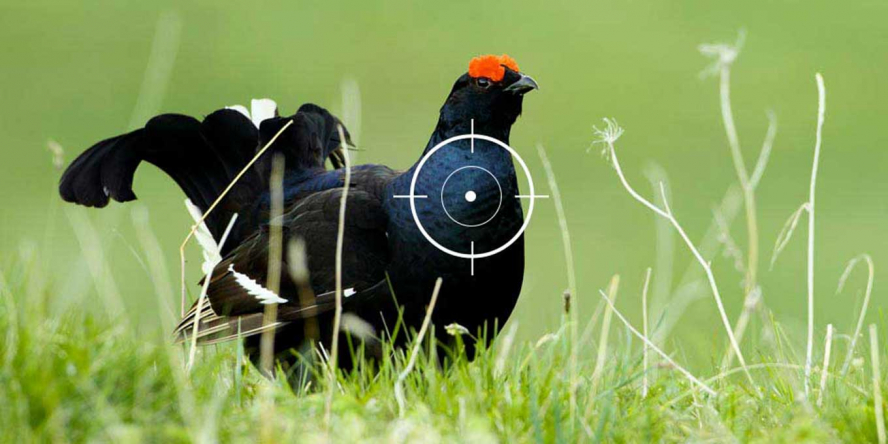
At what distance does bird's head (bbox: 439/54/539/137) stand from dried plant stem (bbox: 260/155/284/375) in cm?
79

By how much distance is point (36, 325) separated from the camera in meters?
2.98

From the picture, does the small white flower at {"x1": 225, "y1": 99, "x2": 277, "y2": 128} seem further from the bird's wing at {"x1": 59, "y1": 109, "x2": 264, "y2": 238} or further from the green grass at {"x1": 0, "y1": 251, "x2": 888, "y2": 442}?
the green grass at {"x1": 0, "y1": 251, "x2": 888, "y2": 442}

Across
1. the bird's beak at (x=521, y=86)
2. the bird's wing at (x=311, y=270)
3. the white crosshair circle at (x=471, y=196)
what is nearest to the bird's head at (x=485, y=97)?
the bird's beak at (x=521, y=86)

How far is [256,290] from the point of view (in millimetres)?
4730

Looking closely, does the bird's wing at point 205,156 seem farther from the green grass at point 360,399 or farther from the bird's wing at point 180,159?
the green grass at point 360,399

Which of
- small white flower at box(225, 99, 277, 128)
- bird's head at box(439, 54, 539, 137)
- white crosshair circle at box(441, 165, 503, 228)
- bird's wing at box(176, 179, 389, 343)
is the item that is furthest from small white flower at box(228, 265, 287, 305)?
small white flower at box(225, 99, 277, 128)

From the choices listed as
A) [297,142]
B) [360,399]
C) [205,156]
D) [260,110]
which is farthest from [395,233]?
[260,110]

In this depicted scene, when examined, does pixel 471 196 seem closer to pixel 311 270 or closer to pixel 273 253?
pixel 311 270

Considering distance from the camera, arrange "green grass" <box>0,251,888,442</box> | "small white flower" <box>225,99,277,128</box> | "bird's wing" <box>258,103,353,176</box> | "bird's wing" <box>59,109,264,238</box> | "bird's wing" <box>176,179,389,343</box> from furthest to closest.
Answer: "small white flower" <box>225,99,277,128</box>, "bird's wing" <box>59,109,264,238</box>, "bird's wing" <box>258,103,353,176</box>, "bird's wing" <box>176,179,389,343</box>, "green grass" <box>0,251,888,442</box>

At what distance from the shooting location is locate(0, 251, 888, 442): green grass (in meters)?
2.70

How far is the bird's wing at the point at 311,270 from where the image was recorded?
173 inches

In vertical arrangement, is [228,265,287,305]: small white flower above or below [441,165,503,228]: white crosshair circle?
below

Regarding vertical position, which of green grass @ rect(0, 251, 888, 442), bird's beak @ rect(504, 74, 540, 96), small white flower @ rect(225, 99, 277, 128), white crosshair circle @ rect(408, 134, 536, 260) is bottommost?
green grass @ rect(0, 251, 888, 442)

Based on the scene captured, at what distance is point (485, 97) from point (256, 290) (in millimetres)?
1120
